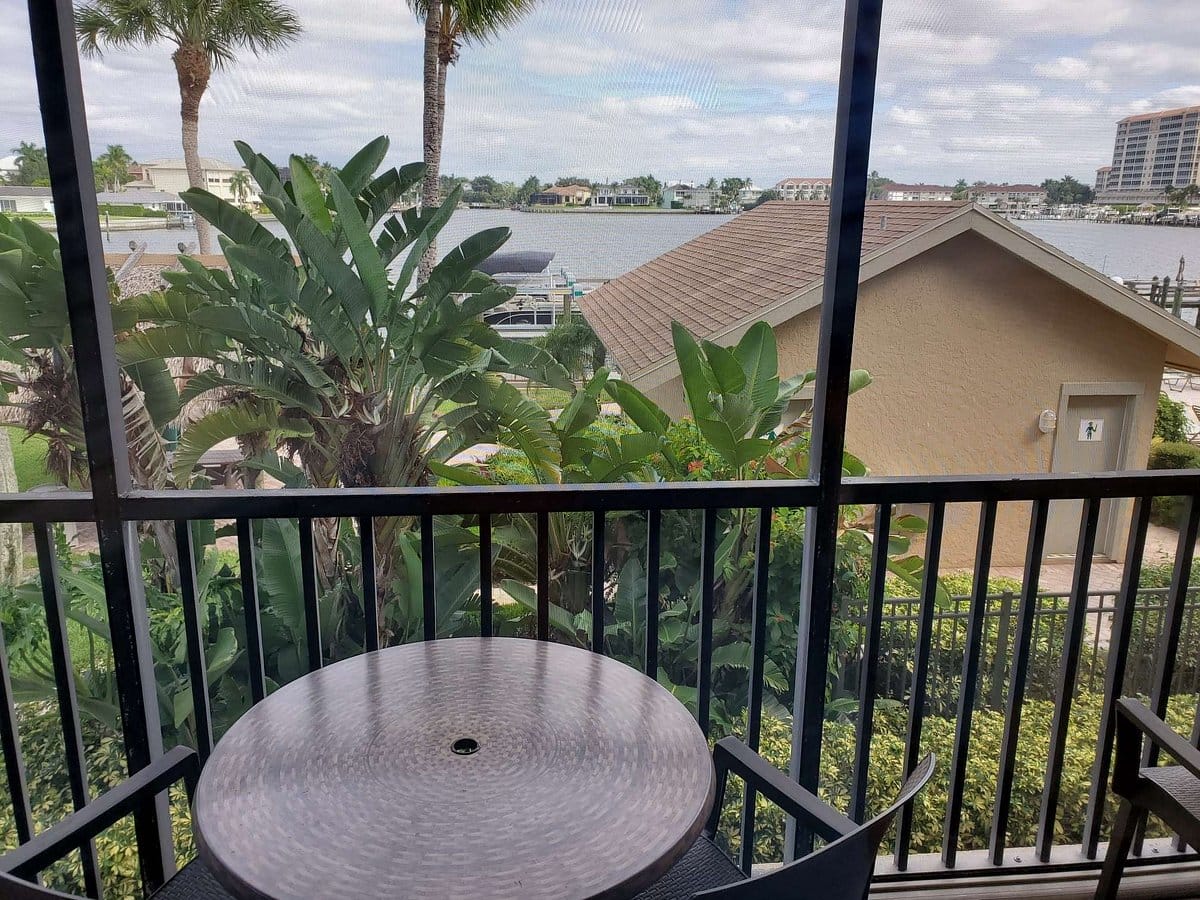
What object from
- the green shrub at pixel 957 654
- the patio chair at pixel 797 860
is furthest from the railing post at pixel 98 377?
the green shrub at pixel 957 654

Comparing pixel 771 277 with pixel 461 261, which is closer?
pixel 771 277

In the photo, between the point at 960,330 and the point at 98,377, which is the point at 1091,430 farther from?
the point at 98,377

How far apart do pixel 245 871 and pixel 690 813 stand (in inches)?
21.1

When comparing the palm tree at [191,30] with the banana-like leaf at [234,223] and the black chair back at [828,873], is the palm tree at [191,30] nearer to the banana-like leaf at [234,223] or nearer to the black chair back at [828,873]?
the banana-like leaf at [234,223]

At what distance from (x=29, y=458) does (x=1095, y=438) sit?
14.1ft

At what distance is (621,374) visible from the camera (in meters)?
3.14

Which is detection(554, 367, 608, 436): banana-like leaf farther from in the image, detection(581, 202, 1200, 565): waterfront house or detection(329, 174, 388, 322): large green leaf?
detection(329, 174, 388, 322): large green leaf

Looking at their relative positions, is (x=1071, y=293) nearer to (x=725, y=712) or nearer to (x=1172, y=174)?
(x=1172, y=174)

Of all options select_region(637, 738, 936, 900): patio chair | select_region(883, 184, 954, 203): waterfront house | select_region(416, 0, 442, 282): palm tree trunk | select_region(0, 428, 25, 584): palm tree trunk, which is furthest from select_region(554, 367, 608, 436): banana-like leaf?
select_region(0, 428, 25, 584): palm tree trunk

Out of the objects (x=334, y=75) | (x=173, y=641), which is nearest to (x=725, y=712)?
(x=173, y=641)

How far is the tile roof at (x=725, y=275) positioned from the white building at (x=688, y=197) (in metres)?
0.10

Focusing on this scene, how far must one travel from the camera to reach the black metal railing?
1.61 meters

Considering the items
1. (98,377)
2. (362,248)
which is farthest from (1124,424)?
(98,377)

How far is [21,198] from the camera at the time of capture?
6.62 ft
